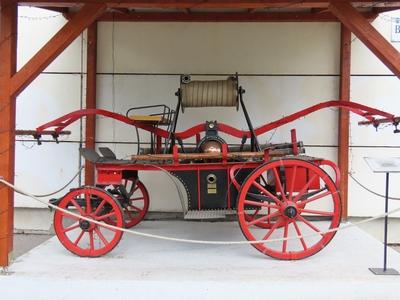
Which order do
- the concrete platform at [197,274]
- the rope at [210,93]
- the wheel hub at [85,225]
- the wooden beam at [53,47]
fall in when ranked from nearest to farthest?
1. the concrete platform at [197,274]
2. the wooden beam at [53,47]
3. the wheel hub at [85,225]
4. the rope at [210,93]

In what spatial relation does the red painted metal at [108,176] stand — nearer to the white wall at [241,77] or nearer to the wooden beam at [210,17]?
the white wall at [241,77]

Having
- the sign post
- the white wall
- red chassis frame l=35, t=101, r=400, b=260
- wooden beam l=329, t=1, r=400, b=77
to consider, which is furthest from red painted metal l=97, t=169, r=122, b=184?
wooden beam l=329, t=1, r=400, b=77

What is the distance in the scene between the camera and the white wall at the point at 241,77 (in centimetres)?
615

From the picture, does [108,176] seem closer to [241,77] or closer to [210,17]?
[241,77]

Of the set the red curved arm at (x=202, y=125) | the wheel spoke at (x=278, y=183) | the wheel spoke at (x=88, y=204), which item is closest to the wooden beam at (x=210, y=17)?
the red curved arm at (x=202, y=125)

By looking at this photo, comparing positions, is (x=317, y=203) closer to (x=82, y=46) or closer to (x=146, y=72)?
(x=146, y=72)

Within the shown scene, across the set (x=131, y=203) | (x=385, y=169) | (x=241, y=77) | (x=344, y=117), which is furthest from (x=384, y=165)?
(x=131, y=203)

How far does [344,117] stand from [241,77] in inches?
56.2

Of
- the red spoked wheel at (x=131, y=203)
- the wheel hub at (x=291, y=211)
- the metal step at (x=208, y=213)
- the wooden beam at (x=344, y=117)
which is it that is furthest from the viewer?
the wooden beam at (x=344, y=117)

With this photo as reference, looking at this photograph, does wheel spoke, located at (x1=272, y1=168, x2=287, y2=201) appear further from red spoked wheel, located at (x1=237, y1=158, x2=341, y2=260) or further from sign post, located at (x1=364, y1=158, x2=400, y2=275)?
sign post, located at (x1=364, y1=158, x2=400, y2=275)

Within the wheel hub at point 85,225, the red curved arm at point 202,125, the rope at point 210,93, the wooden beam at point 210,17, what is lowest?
the wheel hub at point 85,225

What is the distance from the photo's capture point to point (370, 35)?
12.7ft

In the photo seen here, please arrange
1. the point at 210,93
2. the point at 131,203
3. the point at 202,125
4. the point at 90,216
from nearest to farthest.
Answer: the point at 90,216 → the point at 210,93 → the point at 202,125 → the point at 131,203

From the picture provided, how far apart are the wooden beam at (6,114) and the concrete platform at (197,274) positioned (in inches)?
13.2
